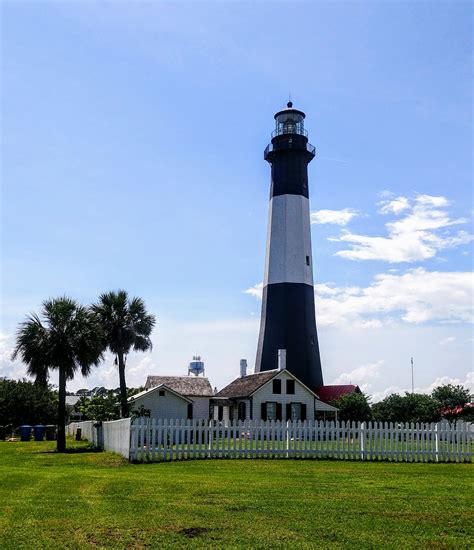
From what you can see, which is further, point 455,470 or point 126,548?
point 455,470

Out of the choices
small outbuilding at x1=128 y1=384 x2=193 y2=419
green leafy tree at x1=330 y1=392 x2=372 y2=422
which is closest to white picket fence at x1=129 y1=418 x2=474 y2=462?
small outbuilding at x1=128 y1=384 x2=193 y2=419

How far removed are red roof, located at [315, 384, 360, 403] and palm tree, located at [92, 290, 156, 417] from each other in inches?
515

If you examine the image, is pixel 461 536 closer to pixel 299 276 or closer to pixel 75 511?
pixel 75 511

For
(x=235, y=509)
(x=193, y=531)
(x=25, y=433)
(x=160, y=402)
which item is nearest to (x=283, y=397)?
(x=160, y=402)

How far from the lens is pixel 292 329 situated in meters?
45.4

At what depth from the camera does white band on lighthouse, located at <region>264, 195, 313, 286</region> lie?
150 ft

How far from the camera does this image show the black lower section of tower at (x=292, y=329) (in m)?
45.3

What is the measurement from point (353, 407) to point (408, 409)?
372cm

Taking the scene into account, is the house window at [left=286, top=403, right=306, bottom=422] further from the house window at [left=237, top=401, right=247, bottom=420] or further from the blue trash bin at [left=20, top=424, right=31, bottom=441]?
the blue trash bin at [left=20, top=424, right=31, bottom=441]

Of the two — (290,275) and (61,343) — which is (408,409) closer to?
(290,275)

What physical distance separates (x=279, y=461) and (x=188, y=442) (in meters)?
2.80

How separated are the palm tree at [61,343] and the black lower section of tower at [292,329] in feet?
57.0

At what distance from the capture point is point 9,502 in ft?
35.8

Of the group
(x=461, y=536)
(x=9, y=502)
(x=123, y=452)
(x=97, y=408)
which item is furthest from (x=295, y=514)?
(x=97, y=408)
